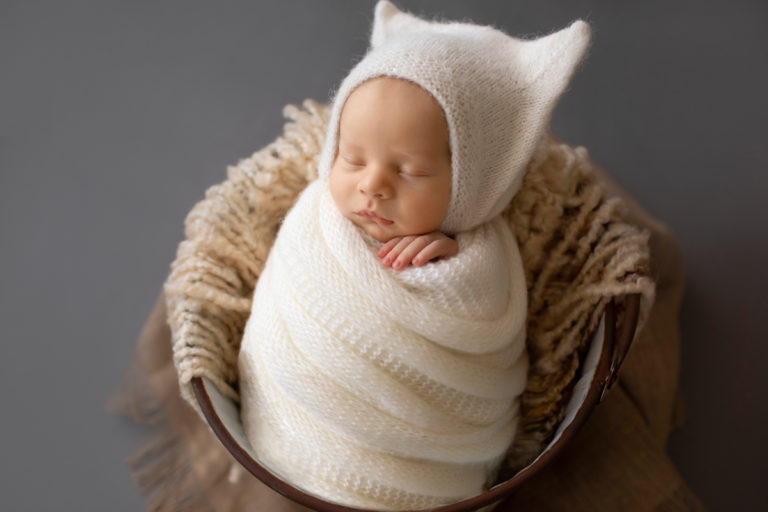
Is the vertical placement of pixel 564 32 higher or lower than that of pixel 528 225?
higher

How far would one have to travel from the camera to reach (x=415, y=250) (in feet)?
2.83

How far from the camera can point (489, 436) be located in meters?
0.90

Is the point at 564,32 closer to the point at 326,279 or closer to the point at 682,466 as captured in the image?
the point at 326,279

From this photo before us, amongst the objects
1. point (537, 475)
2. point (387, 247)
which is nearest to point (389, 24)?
point (387, 247)

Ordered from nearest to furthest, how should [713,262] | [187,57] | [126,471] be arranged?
[126,471], [713,262], [187,57]

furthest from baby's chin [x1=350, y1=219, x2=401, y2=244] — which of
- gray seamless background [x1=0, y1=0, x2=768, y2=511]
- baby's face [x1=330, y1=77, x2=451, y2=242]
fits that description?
gray seamless background [x1=0, y1=0, x2=768, y2=511]

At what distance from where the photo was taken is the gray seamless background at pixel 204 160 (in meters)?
1.21

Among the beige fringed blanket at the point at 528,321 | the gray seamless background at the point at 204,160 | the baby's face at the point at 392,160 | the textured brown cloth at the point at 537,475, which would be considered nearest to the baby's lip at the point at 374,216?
the baby's face at the point at 392,160

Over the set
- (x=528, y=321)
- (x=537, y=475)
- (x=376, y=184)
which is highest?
(x=376, y=184)

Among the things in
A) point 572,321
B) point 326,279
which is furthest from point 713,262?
point 326,279

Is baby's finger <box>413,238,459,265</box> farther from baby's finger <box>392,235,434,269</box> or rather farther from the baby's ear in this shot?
the baby's ear

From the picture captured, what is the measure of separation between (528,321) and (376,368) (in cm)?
33

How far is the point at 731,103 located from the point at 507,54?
774mm

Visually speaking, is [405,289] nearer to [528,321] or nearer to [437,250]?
[437,250]
